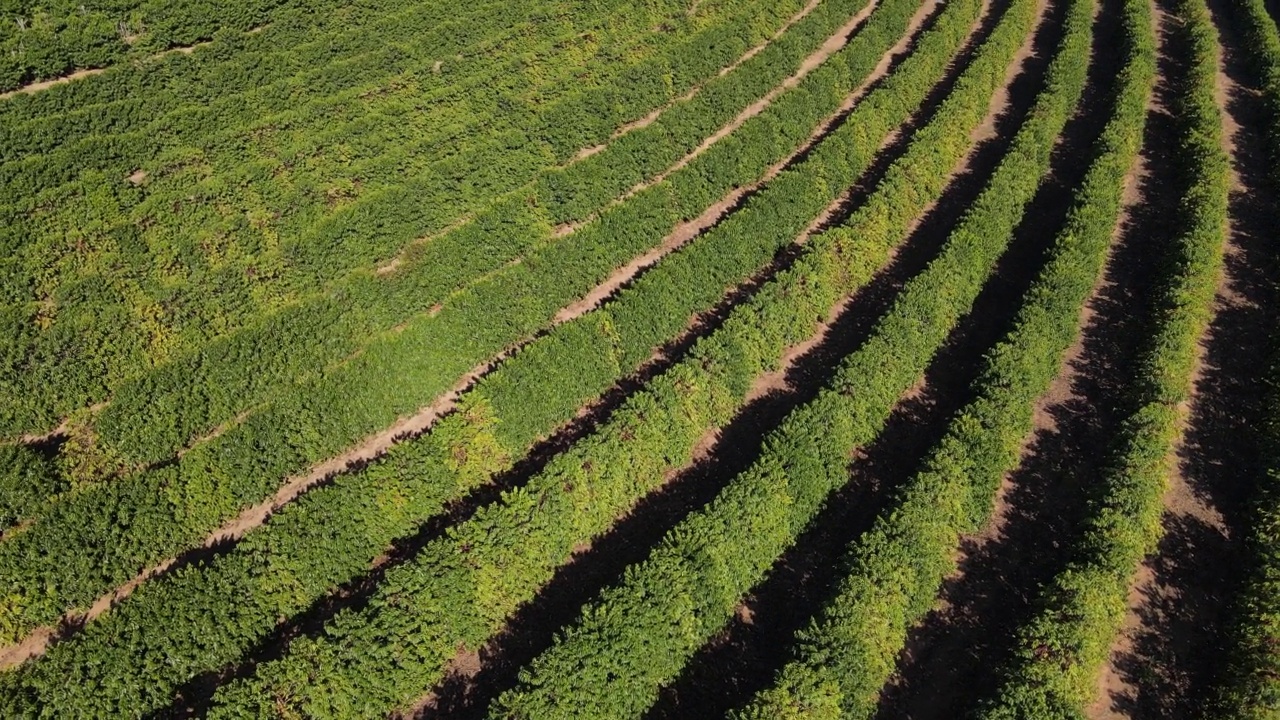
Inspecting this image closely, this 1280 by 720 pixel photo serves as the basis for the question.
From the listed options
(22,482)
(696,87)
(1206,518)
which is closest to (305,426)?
(22,482)

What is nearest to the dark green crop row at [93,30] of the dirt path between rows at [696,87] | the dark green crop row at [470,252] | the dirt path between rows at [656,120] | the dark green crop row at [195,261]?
the dark green crop row at [195,261]

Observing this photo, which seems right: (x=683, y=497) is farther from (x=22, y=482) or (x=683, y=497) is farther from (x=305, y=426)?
(x=22, y=482)

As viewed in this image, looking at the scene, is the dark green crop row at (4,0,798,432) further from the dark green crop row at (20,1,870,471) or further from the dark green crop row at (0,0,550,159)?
the dark green crop row at (0,0,550,159)

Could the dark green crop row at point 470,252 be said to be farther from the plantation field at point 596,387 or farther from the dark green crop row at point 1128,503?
the dark green crop row at point 1128,503

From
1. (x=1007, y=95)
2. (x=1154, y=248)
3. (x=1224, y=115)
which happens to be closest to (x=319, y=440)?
(x=1154, y=248)

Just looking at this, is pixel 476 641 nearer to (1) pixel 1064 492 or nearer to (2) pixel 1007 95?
(1) pixel 1064 492

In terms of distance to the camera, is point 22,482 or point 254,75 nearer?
point 22,482

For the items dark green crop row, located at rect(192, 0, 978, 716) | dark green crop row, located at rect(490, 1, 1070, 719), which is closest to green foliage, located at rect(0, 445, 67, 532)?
dark green crop row, located at rect(192, 0, 978, 716)
